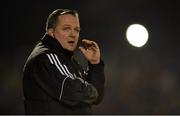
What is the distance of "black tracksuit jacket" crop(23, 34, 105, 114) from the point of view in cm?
202

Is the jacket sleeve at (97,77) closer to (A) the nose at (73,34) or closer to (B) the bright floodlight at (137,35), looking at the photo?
(A) the nose at (73,34)

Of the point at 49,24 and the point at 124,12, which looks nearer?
the point at 49,24

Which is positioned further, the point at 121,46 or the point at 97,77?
the point at 121,46

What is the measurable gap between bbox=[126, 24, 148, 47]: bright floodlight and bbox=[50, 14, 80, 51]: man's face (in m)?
3.86

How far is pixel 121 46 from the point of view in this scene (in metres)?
6.30

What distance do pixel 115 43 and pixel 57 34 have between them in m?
4.14

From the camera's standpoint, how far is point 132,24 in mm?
6188

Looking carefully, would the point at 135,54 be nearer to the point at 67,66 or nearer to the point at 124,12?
the point at 124,12

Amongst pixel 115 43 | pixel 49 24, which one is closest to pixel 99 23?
pixel 115 43

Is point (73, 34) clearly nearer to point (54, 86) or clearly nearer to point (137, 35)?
point (54, 86)

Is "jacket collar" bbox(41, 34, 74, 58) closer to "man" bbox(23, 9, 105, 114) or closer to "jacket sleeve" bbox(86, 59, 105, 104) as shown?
"man" bbox(23, 9, 105, 114)

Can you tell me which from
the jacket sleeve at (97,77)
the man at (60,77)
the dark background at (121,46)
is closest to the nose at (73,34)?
the man at (60,77)

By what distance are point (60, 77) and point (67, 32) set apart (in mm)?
257

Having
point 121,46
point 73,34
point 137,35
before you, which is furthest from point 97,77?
point 121,46
